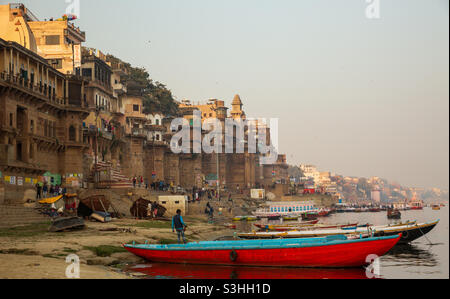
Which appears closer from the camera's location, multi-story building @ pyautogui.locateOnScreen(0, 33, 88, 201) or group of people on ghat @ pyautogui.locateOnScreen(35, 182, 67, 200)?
multi-story building @ pyautogui.locateOnScreen(0, 33, 88, 201)

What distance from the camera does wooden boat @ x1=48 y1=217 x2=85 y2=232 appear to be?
25.7 metres

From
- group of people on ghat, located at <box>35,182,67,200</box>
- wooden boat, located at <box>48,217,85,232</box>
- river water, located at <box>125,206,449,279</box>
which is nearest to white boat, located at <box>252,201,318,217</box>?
group of people on ghat, located at <box>35,182,67,200</box>

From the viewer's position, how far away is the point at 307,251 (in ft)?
68.3

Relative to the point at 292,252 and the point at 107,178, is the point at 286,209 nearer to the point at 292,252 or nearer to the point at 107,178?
the point at 107,178

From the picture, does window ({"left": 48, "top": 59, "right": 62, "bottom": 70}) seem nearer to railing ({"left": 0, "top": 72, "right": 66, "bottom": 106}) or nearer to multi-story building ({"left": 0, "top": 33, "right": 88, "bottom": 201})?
multi-story building ({"left": 0, "top": 33, "right": 88, "bottom": 201})

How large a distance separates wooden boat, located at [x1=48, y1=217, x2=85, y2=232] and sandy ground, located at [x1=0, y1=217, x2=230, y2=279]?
11.7 inches

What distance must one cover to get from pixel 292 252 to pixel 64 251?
27.7 feet

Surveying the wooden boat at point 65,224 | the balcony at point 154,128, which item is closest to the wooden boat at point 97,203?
the wooden boat at point 65,224

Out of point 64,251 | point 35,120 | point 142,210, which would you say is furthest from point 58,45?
point 64,251

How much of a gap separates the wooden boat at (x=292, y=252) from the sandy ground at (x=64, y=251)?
3.10m

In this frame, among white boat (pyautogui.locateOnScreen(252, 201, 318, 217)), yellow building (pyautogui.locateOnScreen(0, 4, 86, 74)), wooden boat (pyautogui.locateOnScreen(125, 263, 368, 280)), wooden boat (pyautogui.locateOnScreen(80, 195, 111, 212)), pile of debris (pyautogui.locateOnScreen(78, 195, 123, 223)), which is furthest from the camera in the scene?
white boat (pyautogui.locateOnScreen(252, 201, 318, 217))

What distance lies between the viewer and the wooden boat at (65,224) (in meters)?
25.7
